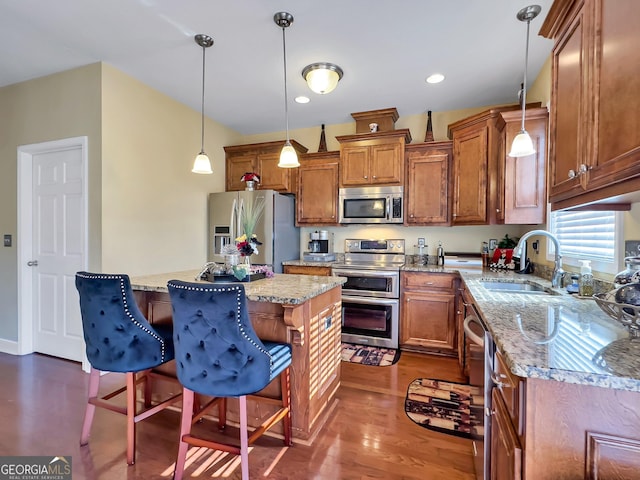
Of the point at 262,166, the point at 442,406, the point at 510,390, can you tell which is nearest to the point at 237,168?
the point at 262,166

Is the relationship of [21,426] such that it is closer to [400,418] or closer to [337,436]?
[337,436]

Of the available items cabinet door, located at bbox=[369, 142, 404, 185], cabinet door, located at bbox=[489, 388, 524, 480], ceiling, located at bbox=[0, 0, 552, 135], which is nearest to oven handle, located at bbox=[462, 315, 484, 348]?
cabinet door, located at bbox=[489, 388, 524, 480]

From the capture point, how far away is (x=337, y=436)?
1.87 meters

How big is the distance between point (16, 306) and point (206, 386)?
3.10 metres

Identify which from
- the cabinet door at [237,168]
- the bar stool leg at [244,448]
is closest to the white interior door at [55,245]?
the cabinet door at [237,168]

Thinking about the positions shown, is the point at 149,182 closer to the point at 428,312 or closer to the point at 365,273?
the point at 365,273

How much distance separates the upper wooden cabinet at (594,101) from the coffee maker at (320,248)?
8.78 ft

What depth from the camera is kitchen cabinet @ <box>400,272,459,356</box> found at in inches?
Answer: 121

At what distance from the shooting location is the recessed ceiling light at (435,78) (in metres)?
2.81

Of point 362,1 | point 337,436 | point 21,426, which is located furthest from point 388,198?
point 21,426

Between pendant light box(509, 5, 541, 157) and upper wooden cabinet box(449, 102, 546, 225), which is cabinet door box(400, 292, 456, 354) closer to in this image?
upper wooden cabinet box(449, 102, 546, 225)

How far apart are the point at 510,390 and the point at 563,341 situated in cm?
24

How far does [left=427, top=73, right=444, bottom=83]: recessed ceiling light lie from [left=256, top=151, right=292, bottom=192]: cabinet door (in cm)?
194

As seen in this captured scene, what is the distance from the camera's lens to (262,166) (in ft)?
13.4
